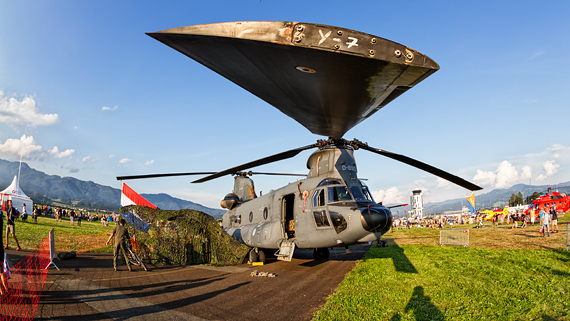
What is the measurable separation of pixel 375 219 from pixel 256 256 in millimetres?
6608

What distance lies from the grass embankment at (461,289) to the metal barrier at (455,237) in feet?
13.6

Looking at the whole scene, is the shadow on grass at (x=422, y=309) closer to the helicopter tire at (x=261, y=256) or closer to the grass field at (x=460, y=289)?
the grass field at (x=460, y=289)

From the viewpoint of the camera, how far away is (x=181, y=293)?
7418 millimetres

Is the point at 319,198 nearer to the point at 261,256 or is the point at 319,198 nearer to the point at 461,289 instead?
the point at 261,256

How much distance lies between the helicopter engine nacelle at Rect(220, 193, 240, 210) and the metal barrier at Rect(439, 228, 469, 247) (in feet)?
41.2

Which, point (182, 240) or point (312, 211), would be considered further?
point (182, 240)

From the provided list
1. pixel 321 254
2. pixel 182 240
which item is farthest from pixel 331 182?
pixel 182 240

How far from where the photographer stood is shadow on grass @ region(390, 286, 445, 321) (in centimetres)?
548

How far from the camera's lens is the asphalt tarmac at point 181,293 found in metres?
5.80

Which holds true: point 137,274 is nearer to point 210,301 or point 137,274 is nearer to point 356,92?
point 210,301

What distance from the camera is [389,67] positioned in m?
3.25

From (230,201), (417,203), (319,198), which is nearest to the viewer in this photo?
(319,198)

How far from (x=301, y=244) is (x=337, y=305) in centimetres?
489

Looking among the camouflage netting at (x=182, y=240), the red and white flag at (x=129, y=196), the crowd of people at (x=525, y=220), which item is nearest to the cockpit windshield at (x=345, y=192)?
the camouflage netting at (x=182, y=240)
